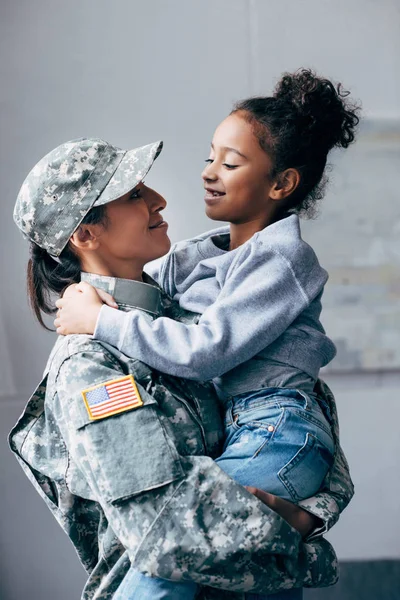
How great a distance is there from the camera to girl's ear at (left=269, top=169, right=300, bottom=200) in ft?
6.80

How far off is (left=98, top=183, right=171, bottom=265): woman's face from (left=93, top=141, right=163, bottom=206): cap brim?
0.05 metres

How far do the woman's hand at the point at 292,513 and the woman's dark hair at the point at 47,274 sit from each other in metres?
0.68

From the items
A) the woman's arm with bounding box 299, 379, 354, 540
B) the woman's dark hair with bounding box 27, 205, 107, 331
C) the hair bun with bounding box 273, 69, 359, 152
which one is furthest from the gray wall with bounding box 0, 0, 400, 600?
the woman's arm with bounding box 299, 379, 354, 540

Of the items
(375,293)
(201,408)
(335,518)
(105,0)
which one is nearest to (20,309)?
(105,0)

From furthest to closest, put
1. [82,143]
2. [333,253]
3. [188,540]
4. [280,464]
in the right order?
[333,253], [82,143], [280,464], [188,540]

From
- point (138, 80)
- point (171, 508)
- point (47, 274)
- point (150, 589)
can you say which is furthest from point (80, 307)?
point (138, 80)

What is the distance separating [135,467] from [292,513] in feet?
1.18

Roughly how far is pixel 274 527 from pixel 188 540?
0.17 m

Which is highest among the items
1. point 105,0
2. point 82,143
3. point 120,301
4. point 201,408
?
point 105,0

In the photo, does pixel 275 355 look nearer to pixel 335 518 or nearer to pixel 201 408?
pixel 201 408

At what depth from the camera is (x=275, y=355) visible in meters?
1.83

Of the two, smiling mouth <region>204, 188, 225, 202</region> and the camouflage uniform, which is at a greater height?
smiling mouth <region>204, 188, 225, 202</region>

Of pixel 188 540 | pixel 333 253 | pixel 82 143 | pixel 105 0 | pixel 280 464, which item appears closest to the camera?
pixel 188 540

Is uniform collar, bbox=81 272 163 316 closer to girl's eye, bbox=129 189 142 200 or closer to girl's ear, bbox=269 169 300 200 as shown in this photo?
girl's eye, bbox=129 189 142 200
